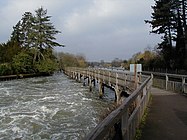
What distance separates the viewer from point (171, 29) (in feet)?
106

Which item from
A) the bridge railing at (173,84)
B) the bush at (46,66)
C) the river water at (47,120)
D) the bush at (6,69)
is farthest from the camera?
the bush at (46,66)

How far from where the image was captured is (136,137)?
210 inches

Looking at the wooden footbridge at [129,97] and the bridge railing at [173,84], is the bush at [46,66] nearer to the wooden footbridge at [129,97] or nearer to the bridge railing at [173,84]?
the wooden footbridge at [129,97]

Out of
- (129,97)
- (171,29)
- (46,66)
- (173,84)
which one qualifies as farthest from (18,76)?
(129,97)

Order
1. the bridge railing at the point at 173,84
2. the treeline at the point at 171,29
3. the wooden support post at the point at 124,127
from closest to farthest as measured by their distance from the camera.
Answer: the wooden support post at the point at 124,127 < the bridge railing at the point at 173,84 < the treeline at the point at 171,29

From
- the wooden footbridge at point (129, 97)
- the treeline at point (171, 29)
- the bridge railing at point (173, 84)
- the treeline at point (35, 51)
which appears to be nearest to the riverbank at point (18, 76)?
the treeline at point (35, 51)

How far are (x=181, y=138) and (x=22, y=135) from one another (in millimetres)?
7163

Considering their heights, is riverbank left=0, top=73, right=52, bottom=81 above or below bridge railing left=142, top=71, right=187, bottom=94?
below

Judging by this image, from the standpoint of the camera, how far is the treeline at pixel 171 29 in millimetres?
28641

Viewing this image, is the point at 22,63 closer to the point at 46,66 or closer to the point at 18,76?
the point at 18,76

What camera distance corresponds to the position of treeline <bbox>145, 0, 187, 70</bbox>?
28641 mm

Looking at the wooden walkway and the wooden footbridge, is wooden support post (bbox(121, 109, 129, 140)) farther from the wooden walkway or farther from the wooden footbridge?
the wooden walkway

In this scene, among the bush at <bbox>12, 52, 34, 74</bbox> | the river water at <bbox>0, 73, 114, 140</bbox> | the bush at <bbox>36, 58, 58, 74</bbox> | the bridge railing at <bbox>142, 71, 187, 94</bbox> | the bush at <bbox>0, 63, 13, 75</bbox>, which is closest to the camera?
the river water at <bbox>0, 73, 114, 140</bbox>

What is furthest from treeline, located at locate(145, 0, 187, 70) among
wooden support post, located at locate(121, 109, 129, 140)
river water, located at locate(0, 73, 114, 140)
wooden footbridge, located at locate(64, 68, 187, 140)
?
wooden support post, located at locate(121, 109, 129, 140)
